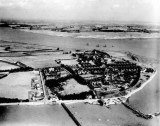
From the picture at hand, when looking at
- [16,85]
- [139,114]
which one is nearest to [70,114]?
[139,114]

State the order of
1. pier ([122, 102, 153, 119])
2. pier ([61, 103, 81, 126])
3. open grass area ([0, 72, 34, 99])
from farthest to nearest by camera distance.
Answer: open grass area ([0, 72, 34, 99]) → pier ([122, 102, 153, 119]) → pier ([61, 103, 81, 126])

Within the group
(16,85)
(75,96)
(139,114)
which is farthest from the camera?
(16,85)

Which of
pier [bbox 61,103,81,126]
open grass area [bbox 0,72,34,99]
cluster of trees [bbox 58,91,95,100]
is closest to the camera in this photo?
pier [bbox 61,103,81,126]

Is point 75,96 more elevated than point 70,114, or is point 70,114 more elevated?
point 75,96

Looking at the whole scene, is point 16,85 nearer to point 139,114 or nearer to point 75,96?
point 75,96

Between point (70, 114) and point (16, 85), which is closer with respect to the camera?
point (70, 114)

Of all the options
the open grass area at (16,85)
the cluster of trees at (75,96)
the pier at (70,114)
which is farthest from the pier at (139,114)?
the open grass area at (16,85)

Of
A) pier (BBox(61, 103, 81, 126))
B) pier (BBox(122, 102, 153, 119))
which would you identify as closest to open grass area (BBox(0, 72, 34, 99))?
pier (BBox(61, 103, 81, 126))

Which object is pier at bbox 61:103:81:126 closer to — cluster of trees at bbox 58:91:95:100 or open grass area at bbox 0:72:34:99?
cluster of trees at bbox 58:91:95:100

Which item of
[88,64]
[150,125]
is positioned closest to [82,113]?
[150,125]

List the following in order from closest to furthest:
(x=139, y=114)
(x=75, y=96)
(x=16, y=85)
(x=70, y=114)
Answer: (x=70, y=114) → (x=139, y=114) → (x=75, y=96) → (x=16, y=85)

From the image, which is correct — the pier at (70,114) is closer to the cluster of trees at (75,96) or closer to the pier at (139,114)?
the cluster of trees at (75,96)
